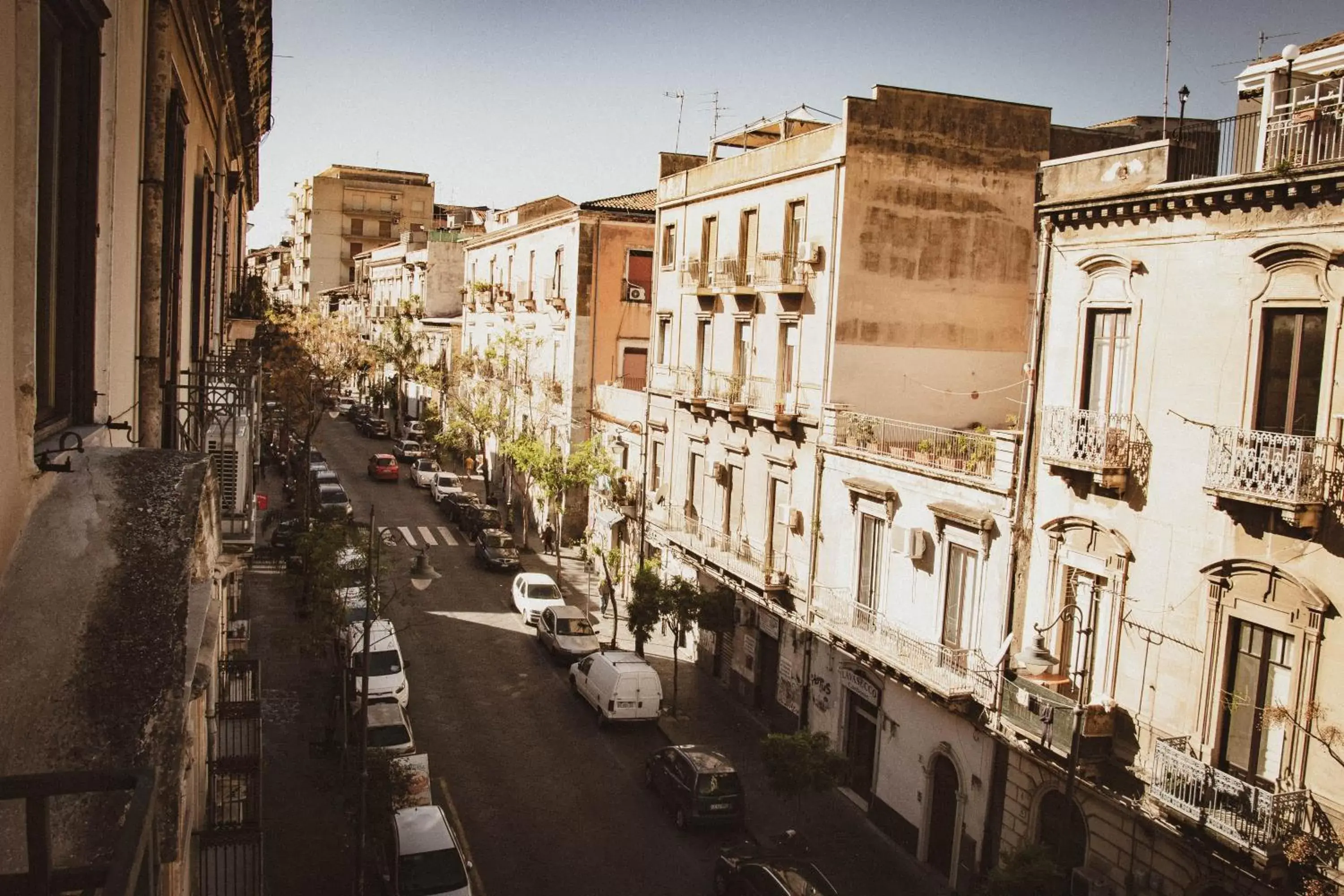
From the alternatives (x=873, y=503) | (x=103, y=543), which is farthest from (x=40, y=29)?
(x=873, y=503)

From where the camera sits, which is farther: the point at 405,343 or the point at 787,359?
the point at 405,343

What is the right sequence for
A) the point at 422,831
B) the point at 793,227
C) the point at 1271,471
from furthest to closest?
the point at 793,227 → the point at 422,831 → the point at 1271,471

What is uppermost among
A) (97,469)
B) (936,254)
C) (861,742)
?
(936,254)

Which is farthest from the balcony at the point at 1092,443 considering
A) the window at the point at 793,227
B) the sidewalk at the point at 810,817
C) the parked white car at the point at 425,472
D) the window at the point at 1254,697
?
the parked white car at the point at 425,472

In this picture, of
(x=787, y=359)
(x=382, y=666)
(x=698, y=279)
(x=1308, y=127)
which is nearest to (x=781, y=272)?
(x=787, y=359)

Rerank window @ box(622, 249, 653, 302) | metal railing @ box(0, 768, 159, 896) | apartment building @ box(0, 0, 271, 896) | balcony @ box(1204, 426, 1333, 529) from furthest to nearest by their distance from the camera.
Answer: window @ box(622, 249, 653, 302) < balcony @ box(1204, 426, 1333, 529) < apartment building @ box(0, 0, 271, 896) < metal railing @ box(0, 768, 159, 896)

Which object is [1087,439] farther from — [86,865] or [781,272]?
[86,865]

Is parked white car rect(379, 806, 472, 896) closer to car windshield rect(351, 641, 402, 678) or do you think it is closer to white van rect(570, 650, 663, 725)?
car windshield rect(351, 641, 402, 678)

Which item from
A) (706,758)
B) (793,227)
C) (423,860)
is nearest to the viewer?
(423,860)

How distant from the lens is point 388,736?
73.3 ft

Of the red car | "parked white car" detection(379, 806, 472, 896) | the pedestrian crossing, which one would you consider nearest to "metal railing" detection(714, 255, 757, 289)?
"parked white car" detection(379, 806, 472, 896)

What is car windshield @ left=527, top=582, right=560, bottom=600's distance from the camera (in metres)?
34.4

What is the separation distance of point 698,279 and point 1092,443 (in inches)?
633

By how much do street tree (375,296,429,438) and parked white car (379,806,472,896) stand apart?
48646mm
